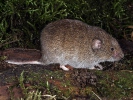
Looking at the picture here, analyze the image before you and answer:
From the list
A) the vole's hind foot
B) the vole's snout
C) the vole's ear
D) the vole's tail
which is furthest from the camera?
the vole's snout

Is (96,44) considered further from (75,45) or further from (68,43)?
(68,43)

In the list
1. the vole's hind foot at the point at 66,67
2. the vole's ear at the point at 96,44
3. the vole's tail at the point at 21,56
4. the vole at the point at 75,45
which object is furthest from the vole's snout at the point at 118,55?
the vole's tail at the point at 21,56

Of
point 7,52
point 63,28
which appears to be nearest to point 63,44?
point 63,28

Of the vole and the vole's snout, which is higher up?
the vole

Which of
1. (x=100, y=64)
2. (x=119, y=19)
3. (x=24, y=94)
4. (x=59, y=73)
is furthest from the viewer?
(x=119, y=19)

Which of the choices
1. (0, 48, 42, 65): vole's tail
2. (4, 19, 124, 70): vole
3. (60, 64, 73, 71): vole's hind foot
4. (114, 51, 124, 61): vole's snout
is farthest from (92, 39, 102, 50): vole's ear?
(0, 48, 42, 65): vole's tail

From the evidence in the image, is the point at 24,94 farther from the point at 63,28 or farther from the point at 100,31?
the point at 100,31

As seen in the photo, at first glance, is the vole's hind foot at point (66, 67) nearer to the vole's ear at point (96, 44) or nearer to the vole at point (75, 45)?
the vole at point (75, 45)

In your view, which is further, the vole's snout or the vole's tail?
the vole's snout

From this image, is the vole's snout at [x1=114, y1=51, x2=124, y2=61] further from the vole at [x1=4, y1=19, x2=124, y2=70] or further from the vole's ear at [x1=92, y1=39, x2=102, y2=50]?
the vole's ear at [x1=92, y1=39, x2=102, y2=50]
